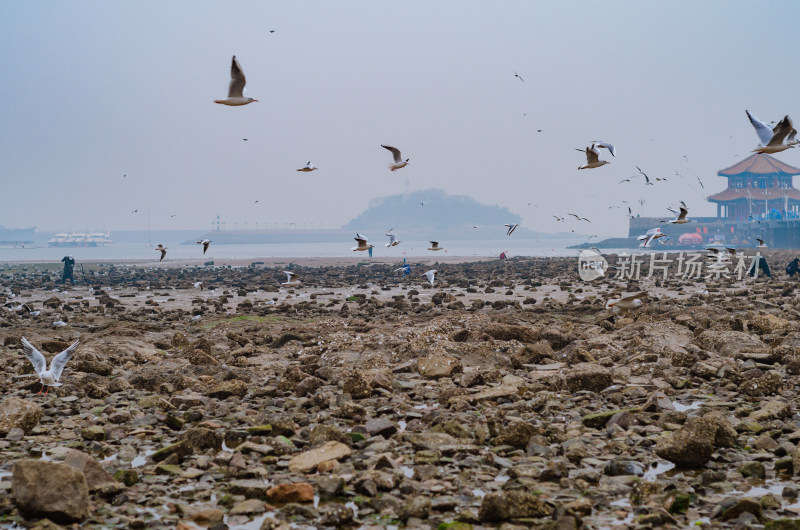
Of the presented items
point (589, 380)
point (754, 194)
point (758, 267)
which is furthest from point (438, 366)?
point (754, 194)

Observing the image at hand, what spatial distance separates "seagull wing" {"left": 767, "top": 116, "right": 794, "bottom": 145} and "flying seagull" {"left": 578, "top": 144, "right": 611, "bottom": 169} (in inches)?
151

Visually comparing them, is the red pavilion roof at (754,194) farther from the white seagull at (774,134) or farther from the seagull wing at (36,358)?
the seagull wing at (36,358)

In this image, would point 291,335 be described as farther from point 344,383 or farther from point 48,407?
point 48,407

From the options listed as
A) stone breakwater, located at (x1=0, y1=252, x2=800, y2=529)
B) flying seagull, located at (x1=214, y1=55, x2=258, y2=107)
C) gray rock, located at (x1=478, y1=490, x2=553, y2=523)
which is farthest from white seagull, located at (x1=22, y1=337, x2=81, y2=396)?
gray rock, located at (x1=478, y1=490, x2=553, y2=523)

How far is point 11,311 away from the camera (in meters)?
23.8

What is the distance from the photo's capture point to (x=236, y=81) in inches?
440

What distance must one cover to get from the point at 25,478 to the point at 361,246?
13.7 meters

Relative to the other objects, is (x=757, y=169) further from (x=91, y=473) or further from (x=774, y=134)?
(x=91, y=473)

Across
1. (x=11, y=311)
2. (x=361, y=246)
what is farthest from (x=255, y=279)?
(x=361, y=246)

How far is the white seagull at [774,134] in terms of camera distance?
33.7ft

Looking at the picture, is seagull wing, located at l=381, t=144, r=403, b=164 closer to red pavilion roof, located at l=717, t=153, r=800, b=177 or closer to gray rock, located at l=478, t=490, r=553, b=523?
gray rock, located at l=478, t=490, r=553, b=523

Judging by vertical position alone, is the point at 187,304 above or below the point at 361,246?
below

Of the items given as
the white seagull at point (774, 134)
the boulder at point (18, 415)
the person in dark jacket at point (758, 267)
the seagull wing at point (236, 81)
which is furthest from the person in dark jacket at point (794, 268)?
the boulder at point (18, 415)

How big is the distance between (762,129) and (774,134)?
39 centimetres
